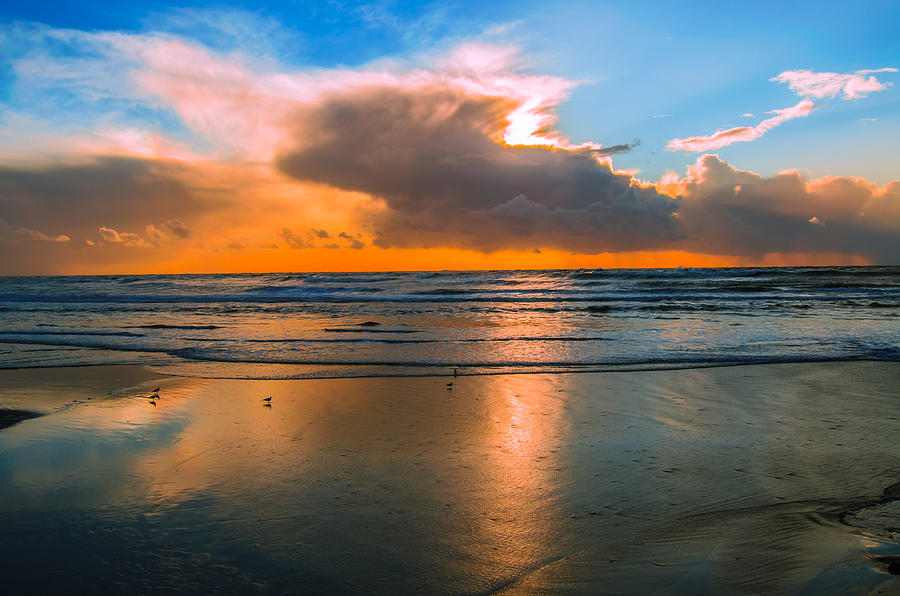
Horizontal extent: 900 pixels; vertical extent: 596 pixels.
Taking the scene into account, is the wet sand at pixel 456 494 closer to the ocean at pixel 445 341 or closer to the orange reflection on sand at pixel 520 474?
the orange reflection on sand at pixel 520 474

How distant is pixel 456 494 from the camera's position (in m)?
4.23

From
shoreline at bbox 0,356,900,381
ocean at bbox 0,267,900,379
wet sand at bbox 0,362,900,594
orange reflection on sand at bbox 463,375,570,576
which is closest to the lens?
wet sand at bbox 0,362,900,594

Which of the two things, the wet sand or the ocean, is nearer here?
the wet sand

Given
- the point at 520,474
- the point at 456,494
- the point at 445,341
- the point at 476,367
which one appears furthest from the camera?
the point at 445,341

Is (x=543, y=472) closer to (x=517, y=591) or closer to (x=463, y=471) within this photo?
(x=463, y=471)

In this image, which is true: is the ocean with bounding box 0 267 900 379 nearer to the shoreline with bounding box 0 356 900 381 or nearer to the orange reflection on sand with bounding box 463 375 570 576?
the shoreline with bounding box 0 356 900 381

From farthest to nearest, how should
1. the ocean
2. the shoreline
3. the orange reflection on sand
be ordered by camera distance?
1. the ocean
2. the shoreline
3. the orange reflection on sand

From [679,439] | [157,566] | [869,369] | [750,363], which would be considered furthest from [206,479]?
[869,369]

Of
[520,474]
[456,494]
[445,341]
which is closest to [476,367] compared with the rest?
[445,341]

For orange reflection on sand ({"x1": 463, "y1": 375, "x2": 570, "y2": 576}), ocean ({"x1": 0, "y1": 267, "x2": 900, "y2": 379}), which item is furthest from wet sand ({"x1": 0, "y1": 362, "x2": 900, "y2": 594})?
ocean ({"x1": 0, "y1": 267, "x2": 900, "y2": 379})

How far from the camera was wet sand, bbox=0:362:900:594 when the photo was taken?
3.10 metres

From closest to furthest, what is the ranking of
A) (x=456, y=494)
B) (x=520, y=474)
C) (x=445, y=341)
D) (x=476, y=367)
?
(x=456, y=494) → (x=520, y=474) → (x=476, y=367) → (x=445, y=341)

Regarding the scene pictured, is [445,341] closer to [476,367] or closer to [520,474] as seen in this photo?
[476,367]

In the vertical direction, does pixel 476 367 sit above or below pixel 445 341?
below
